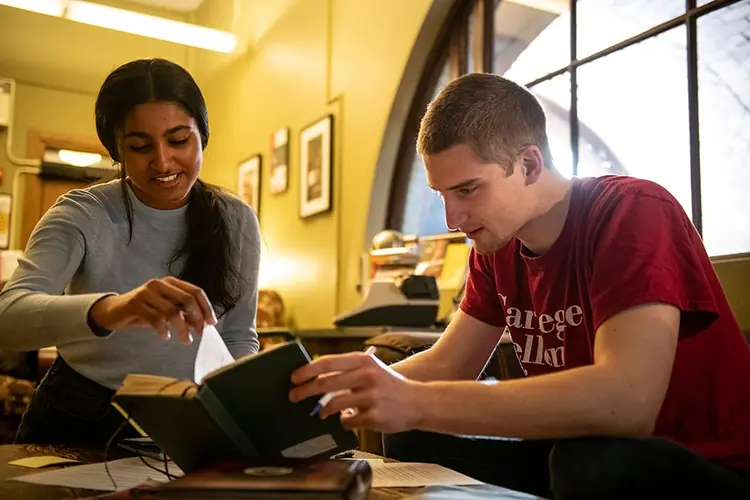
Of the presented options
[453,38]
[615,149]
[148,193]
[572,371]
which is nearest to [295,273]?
[453,38]

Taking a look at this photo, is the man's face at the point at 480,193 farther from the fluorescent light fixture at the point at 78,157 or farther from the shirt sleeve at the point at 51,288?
the fluorescent light fixture at the point at 78,157

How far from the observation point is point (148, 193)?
1569 mm

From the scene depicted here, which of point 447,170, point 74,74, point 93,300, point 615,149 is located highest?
point 74,74

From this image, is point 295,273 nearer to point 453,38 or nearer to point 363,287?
point 363,287

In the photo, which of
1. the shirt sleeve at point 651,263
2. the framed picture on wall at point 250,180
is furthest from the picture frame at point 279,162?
the shirt sleeve at point 651,263

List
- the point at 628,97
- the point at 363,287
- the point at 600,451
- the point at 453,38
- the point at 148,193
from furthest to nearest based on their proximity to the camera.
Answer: the point at 363,287
the point at 453,38
the point at 628,97
the point at 148,193
the point at 600,451

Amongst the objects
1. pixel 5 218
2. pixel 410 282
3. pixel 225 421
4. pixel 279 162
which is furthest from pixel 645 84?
pixel 5 218

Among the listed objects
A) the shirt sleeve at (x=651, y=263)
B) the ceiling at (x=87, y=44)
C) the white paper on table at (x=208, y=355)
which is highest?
the ceiling at (x=87, y=44)

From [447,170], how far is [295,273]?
3276 mm

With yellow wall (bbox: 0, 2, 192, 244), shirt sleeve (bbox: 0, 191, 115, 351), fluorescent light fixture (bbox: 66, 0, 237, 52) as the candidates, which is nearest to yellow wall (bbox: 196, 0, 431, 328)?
fluorescent light fixture (bbox: 66, 0, 237, 52)

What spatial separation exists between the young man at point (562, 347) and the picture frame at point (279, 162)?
3186 mm

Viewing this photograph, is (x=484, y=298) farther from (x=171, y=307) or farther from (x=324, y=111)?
(x=324, y=111)

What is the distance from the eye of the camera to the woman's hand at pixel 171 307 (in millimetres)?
1044

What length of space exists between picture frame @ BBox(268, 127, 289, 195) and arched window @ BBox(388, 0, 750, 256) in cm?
155
